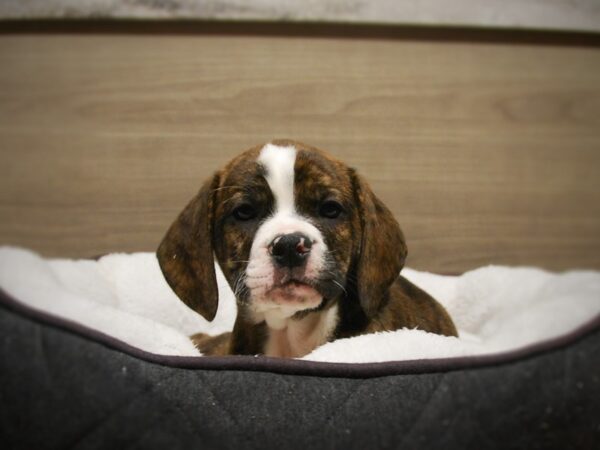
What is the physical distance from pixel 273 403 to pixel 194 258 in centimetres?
48

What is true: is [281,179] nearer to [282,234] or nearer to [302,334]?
[282,234]

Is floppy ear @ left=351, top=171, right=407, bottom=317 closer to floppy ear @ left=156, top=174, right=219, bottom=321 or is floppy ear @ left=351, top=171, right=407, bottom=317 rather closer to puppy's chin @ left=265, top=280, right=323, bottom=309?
puppy's chin @ left=265, top=280, right=323, bottom=309

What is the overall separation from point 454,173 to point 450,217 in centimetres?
13

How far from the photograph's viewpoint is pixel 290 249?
3.66 feet

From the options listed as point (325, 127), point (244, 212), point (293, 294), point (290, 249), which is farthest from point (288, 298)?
point (325, 127)

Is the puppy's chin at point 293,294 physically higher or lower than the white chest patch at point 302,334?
higher

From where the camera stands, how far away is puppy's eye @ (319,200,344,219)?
127cm

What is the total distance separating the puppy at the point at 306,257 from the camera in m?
1.17

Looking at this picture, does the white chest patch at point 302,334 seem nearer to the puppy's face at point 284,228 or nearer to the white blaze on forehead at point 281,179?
the puppy's face at point 284,228

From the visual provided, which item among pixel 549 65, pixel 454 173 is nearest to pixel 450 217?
pixel 454 173

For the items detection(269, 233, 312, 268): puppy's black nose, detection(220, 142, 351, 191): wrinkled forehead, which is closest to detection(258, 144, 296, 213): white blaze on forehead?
detection(220, 142, 351, 191): wrinkled forehead

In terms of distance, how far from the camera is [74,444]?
872 millimetres

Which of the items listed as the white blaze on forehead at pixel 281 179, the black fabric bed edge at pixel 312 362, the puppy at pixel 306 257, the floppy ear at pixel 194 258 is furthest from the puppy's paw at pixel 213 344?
the black fabric bed edge at pixel 312 362

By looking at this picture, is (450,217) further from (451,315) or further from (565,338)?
(565,338)
